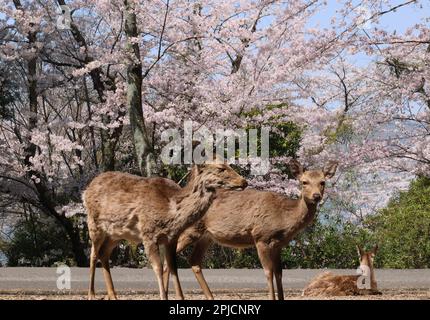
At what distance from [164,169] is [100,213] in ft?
46.6

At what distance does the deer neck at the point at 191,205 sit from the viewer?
923cm

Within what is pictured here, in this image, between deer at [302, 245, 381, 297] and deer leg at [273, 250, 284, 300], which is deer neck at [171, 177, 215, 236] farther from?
deer at [302, 245, 381, 297]

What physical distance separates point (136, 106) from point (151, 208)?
25.4ft

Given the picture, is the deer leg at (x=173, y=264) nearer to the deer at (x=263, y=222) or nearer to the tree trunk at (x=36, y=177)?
the deer at (x=263, y=222)

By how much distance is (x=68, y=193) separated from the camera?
2588 cm

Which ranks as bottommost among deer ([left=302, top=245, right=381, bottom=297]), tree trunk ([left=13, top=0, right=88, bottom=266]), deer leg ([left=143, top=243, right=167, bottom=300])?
deer ([left=302, top=245, right=381, bottom=297])

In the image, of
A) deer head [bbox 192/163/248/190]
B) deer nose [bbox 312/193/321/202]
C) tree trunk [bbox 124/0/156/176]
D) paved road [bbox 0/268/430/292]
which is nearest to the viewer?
deer head [bbox 192/163/248/190]

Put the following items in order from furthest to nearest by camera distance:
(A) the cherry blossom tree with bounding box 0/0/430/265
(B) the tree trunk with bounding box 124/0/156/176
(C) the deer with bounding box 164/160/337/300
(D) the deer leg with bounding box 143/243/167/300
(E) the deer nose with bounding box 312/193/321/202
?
1. (A) the cherry blossom tree with bounding box 0/0/430/265
2. (B) the tree trunk with bounding box 124/0/156/176
3. (C) the deer with bounding box 164/160/337/300
4. (E) the deer nose with bounding box 312/193/321/202
5. (D) the deer leg with bounding box 143/243/167/300

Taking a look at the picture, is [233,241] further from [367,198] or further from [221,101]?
[367,198]

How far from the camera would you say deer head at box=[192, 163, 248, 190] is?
904 centimetres

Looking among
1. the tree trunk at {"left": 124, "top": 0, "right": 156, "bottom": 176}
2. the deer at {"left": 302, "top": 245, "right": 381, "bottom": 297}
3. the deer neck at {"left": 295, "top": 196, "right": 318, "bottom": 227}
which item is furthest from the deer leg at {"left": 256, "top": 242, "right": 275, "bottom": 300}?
the tree trunk at {"left": 124, "top": 0, "right": 156, "bottom": 176}

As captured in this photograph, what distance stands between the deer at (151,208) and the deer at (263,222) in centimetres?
103

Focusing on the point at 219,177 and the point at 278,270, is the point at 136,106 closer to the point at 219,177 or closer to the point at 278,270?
the point at 278,270
